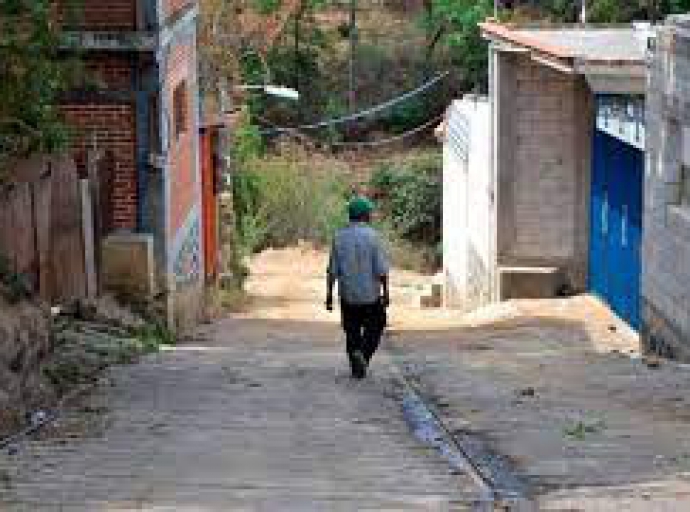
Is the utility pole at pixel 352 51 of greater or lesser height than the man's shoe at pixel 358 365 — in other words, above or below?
above

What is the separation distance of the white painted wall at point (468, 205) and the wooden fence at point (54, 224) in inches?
355

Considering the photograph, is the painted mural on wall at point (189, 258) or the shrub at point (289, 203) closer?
the painted mural on wall at point (189, 258)

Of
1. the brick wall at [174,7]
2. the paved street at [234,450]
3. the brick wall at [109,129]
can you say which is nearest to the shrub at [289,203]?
the brick wall at [174,7]

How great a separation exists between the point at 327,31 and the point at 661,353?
105 ft

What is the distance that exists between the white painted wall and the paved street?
1167cm

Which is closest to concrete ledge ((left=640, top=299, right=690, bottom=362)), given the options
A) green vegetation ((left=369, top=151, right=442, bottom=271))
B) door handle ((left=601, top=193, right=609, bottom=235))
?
door handle ((left=601, top=193, right=609, bottom=235))

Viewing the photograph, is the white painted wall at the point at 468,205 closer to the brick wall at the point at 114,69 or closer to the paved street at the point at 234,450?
the brick wall at the point at 114,69

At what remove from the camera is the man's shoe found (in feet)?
43.0

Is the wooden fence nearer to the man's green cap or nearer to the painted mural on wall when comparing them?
the painted mural on wall

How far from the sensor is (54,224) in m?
15.1

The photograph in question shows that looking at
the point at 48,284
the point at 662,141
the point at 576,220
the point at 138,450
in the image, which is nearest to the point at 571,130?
the point at 576,220

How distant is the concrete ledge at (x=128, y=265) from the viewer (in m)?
18.1

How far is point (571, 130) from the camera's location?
2333 centimetres

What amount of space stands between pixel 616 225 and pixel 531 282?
7.94ft
